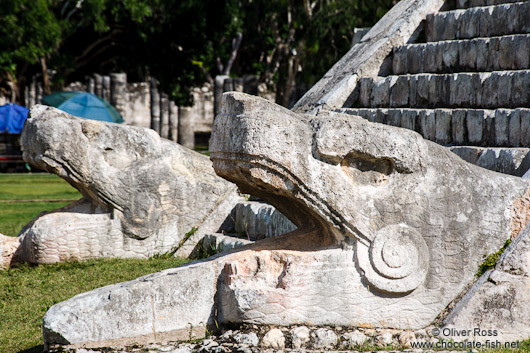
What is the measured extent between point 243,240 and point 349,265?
2481 mm

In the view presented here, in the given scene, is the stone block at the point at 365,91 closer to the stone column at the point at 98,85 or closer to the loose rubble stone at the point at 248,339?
the loose rubble stone at the point at 248,339

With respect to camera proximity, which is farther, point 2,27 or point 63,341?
point 2,27

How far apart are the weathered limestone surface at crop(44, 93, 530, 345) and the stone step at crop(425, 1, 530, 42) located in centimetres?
294

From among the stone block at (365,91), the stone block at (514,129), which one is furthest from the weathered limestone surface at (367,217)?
the stone block at (365,91)

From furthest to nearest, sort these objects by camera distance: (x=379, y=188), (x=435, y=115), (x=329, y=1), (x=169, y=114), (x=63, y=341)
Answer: (x=169, y=114) < (x=329, y=1) < (x=435, y=115) < (x=379, y=188) < (x=63, y=341)

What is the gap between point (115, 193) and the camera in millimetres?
7098

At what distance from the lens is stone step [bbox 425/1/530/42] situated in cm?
672

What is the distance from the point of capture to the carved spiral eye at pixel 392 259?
4156 mm

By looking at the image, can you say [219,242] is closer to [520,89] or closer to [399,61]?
[399,61]

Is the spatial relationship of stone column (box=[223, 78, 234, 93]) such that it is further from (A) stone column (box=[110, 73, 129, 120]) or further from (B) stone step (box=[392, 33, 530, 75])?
(B) stone step (box=[392, 33, 530, 75])

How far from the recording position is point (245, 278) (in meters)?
4.21

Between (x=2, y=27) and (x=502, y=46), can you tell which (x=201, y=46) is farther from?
(x=502, y=46)

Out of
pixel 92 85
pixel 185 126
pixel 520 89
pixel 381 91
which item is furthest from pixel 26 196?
pixel 92 85

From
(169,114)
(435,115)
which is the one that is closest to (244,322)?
(435,115)
